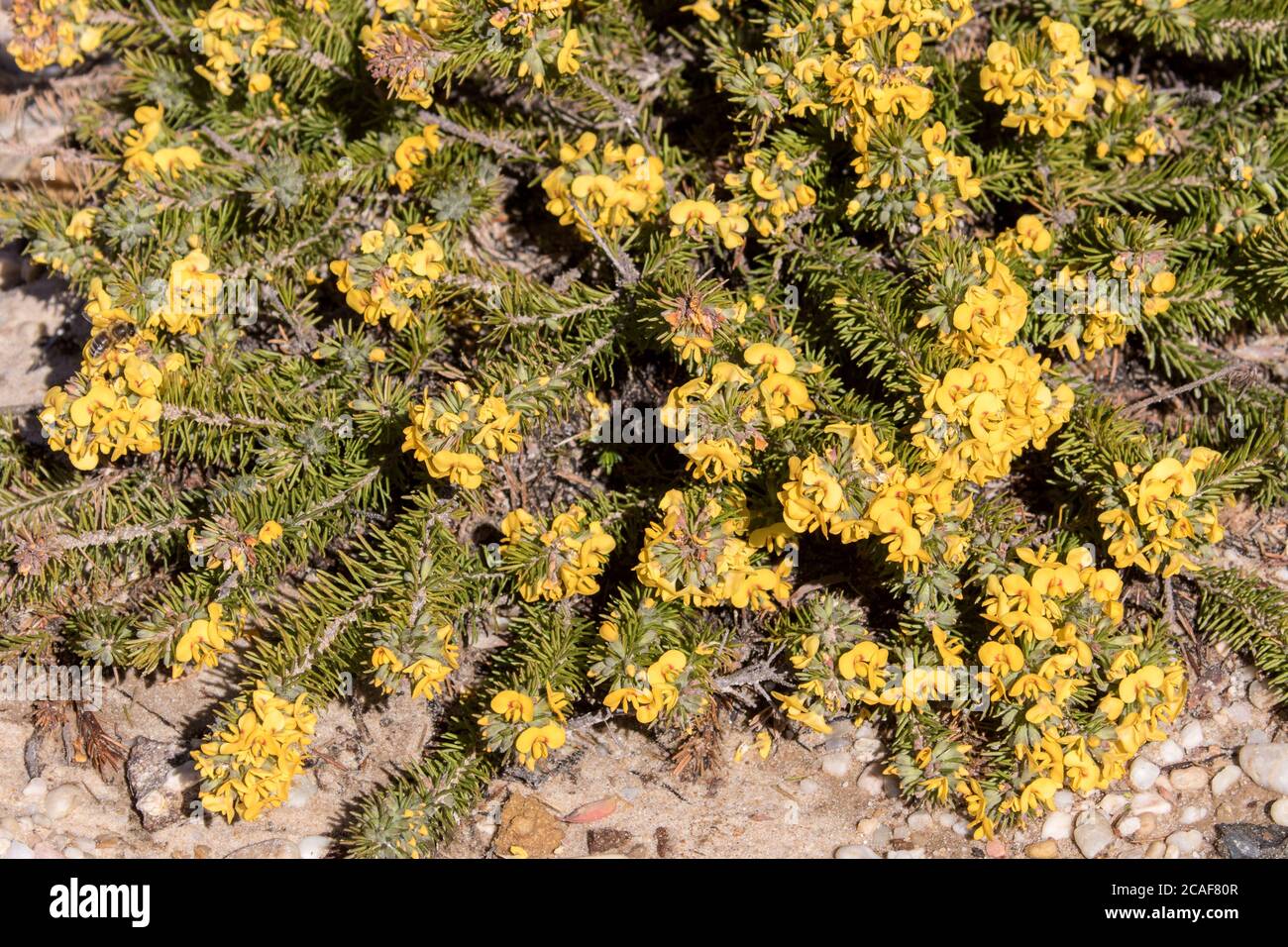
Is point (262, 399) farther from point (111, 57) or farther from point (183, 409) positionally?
point (111, 57)

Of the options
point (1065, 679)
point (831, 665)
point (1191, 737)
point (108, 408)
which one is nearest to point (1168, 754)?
point (1191, 737)

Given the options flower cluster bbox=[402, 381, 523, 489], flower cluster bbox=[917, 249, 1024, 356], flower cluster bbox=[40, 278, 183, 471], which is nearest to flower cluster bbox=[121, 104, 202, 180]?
flower cluster bbox=[40, 278, 183, 471]

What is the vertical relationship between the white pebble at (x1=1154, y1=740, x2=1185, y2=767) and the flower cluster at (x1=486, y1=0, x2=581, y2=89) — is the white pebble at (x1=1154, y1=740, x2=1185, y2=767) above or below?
below

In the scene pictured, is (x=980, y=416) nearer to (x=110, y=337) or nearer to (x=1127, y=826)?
(x=1127, y=826)

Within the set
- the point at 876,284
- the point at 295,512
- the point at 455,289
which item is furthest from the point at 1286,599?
the point at 295,512

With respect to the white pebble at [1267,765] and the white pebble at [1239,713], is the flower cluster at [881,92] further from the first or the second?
the white pebble at [1267,765]

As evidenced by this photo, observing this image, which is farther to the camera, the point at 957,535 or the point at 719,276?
the point at 719,276

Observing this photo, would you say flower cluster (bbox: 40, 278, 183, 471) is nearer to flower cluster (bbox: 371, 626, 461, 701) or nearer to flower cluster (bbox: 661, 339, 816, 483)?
flower cluster (bbox: 371, 626, 461, 701)
